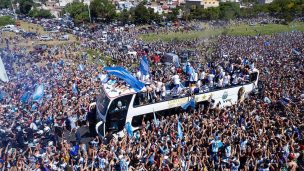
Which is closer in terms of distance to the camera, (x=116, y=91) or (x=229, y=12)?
(x=116, y=91)

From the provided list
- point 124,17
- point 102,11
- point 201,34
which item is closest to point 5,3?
point 102,11

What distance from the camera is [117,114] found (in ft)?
42.0

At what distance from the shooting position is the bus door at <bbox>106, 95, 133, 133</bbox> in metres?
12.7

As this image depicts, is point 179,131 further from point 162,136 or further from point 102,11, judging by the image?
point 102,11

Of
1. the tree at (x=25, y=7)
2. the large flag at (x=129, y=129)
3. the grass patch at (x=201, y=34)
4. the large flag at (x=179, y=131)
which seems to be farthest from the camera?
the tree at (x=25, y=7)

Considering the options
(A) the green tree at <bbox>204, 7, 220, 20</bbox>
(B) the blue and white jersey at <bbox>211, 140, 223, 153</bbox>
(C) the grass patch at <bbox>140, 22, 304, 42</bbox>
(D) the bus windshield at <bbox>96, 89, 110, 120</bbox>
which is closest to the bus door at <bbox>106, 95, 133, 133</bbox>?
(D) the bus windshield at <bbox>96, 89, 110, 120</bbox>

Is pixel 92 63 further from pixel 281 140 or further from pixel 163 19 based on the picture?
pixel 163 19

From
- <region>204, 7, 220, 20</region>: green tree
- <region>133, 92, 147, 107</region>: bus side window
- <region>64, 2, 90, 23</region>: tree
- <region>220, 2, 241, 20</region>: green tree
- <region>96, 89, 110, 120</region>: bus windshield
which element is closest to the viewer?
<region>96, 89, 110, 120</region>: bus windshield

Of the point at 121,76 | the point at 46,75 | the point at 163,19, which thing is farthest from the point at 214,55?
the point at 163,19

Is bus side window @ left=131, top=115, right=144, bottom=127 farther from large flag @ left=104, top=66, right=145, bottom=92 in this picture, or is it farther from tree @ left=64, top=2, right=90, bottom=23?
tree @ left=64, top=2, right=90, bottom=23

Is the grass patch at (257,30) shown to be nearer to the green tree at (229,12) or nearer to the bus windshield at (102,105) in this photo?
the green tree at (229,12)

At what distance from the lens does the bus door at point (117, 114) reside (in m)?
12.7

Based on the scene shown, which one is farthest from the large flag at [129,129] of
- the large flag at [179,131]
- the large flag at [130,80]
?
the large flag at [179,131]

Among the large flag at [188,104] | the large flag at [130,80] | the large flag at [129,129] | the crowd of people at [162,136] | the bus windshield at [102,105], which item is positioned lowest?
the crowd of people at [162,136]
